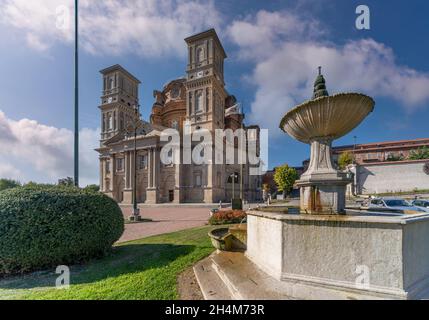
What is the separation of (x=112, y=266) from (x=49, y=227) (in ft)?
5.81

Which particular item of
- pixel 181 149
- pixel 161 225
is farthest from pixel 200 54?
pixel 161 225

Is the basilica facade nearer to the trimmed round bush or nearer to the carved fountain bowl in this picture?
the carved fountain bowl

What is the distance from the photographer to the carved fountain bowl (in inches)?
200

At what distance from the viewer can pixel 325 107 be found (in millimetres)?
5262

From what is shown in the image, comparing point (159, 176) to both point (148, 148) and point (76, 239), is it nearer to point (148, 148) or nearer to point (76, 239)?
point (148, 148)

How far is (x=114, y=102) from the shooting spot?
166 ft

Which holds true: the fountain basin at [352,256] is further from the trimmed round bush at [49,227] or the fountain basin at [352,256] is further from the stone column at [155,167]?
the stone column at [155,167]

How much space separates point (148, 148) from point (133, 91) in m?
24.1

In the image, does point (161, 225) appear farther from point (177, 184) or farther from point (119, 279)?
point (177, 184)

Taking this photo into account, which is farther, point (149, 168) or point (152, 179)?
point (149, 168)

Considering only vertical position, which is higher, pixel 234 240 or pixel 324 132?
pixel 324 132

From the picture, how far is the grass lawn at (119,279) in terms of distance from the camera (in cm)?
387

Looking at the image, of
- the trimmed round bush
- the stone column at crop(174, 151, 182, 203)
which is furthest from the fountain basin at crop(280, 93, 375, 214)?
the stone column at crop(174, 151, 182, 203)
